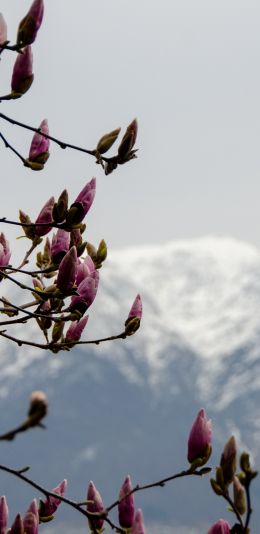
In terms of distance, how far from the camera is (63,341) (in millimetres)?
6188

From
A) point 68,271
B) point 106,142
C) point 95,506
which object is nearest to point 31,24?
point 106,142

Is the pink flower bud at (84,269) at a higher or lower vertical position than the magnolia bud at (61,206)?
lower

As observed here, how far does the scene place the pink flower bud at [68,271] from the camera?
556 cm

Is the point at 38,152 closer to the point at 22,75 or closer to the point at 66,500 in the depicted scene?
A: the point at 22,75

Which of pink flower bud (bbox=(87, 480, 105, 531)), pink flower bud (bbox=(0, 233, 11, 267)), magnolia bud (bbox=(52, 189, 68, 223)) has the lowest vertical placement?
pink flower bud (bbox=(87, 480, 105, 531))

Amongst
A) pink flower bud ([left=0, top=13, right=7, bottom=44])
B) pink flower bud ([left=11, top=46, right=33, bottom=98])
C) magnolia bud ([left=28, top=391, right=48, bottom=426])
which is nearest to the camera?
magnolia bud ([left=28, top=391, right=48, bottom=426])

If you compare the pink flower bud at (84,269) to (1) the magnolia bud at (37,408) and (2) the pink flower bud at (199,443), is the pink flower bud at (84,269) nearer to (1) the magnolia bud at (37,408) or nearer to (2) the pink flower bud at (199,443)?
(2) the pink flower bud at (199,443)

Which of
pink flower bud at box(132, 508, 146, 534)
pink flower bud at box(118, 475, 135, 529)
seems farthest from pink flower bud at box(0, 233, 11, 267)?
pink flower bud at box(132, 508, 146, 534)

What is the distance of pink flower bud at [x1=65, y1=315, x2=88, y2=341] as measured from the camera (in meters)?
6.17

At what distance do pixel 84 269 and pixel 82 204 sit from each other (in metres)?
0.48

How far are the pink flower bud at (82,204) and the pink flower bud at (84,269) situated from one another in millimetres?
389

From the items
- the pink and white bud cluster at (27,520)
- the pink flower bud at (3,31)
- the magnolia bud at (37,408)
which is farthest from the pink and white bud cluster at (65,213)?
the magnolia bud at (37,408)

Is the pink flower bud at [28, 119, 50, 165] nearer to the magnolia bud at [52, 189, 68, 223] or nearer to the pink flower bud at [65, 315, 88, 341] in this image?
the magnolia bud at [52, 189, 68, 223]

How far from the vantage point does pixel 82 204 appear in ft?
18.4
